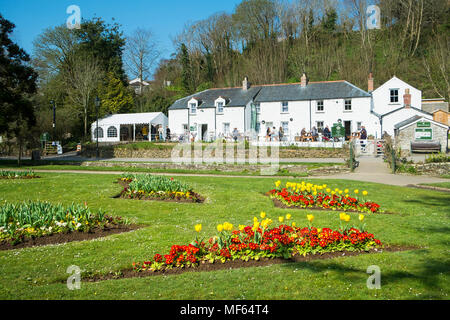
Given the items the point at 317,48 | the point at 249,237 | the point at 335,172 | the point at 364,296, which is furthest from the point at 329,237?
the point at 317,48

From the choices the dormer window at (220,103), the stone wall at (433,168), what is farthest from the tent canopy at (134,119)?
the stone wall at (433,168)

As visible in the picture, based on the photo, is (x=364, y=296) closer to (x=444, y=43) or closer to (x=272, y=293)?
(x=272, y=293)

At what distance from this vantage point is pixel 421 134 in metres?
29.5

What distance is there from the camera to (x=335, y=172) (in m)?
21.5

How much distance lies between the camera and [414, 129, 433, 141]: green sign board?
2916 cm

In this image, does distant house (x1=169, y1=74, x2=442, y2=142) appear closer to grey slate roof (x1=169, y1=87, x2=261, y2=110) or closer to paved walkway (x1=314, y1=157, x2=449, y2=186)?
grey slate roof (x1=169, y1=87, x2=261, y2=110)

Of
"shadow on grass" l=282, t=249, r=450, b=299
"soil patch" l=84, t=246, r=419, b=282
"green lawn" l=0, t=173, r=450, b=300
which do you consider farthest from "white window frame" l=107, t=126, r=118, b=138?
"shadow on grass" l=282, t=249, r=450, b=299

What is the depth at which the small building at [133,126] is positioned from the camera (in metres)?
47.2

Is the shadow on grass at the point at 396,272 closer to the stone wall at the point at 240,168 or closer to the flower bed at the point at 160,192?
the flower bed at the point at 160,192

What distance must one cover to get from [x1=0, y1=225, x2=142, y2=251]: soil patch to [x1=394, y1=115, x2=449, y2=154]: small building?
25804mm

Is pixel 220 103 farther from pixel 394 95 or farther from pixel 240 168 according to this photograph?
pixel 240 168

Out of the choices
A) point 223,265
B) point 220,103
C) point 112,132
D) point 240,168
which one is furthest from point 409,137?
point 112,132

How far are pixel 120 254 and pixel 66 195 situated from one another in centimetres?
731
